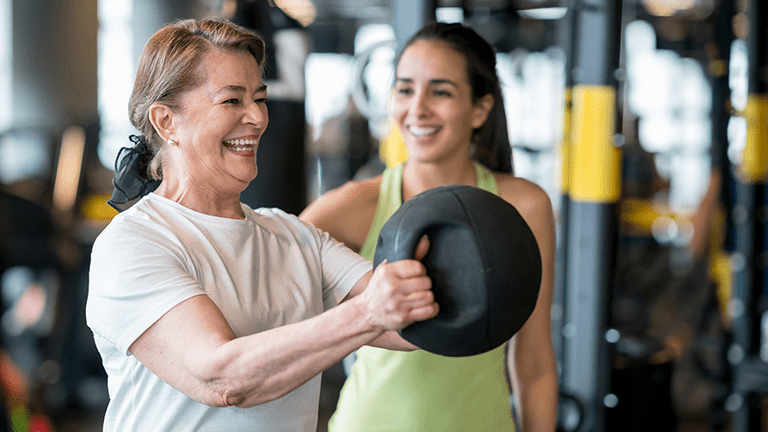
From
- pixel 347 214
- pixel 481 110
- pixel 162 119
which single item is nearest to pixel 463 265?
pixel 162 119

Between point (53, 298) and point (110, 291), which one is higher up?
point (110, 291)

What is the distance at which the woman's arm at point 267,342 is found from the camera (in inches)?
30.9

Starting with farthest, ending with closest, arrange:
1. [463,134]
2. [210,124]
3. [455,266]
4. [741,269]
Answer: [741,269]
[463,134]
[210,124]
[455,266]

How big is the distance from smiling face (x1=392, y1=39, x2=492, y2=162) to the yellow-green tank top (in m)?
0.15

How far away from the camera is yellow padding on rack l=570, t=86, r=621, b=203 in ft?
7.83

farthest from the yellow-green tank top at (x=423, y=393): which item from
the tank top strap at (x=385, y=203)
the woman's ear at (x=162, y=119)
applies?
the woman's ear at (x=162, y=119)

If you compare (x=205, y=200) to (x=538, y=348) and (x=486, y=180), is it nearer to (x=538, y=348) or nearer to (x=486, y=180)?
(x=486, y=180)

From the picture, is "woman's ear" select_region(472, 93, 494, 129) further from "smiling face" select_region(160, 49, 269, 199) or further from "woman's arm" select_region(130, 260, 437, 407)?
"woman's arm" select_region(130, 260, 437, 407)

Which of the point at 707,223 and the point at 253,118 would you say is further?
the point at 707,223

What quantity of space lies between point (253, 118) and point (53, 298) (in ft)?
10.2

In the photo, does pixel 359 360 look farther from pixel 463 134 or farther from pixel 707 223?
pixel 707 223

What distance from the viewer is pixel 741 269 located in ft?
9.28

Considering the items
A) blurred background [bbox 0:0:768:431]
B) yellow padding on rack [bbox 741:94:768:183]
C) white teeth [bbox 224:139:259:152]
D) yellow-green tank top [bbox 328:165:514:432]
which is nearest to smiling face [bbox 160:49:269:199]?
white teeth [bbox 224:139:259:152]

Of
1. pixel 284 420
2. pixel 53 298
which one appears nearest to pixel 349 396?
pixel 284 420
